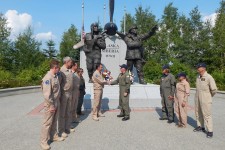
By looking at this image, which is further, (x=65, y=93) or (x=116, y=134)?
(x=116, y=134)

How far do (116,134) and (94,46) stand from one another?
19.2ft

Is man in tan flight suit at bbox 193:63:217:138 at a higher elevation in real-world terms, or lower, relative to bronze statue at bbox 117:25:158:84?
lower

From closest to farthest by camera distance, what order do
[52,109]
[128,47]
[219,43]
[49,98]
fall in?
[49,98], [52,109], [128,47], [219,43]

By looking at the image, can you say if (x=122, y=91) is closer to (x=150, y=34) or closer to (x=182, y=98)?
(x=182, y=98)

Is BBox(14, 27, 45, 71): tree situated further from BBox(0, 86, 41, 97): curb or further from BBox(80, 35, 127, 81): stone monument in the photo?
BBox(80, 35, 127, 81): stone monument

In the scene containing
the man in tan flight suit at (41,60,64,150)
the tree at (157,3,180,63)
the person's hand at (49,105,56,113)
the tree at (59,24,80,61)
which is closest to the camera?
the man in tan flight suit at (41,60,64,150)

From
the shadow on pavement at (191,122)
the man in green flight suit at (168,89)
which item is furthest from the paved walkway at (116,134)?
the man in green flight suit at (168,89)

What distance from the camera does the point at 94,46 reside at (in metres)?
11.0

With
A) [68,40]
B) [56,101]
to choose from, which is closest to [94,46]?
[56,101]

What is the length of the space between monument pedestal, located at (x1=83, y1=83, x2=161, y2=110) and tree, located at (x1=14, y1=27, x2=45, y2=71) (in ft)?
80.2

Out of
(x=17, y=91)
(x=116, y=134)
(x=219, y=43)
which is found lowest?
(x=116, y=134)

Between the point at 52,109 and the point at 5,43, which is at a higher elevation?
the point at 5,43

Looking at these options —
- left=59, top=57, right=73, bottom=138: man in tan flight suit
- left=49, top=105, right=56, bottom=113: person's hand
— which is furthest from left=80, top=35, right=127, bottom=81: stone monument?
left=49, top=105, right=56, bottom=113: person's hand

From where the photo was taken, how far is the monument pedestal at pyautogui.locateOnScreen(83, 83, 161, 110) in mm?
9234
